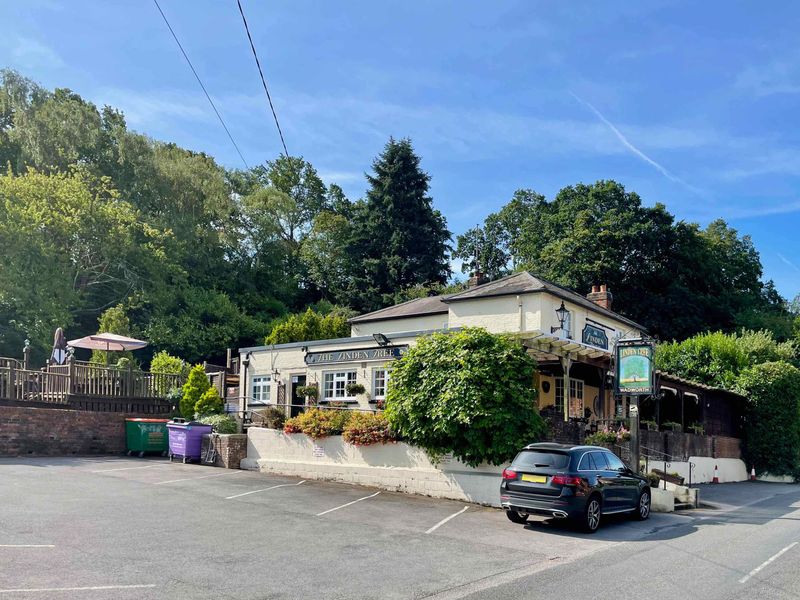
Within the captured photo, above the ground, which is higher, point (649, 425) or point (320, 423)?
point (320, 423)

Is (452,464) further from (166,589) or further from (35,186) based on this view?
(35,186)

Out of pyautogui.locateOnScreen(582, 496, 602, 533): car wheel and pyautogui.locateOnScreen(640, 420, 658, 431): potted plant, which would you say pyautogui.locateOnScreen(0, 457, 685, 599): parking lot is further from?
pyautogui.locateOnScreen(640, 420, 658, 431): potted plant

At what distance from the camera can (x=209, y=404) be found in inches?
941

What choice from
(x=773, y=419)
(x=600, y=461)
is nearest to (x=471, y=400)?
(x=600, y=461)

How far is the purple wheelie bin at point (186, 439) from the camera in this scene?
71.6 ft

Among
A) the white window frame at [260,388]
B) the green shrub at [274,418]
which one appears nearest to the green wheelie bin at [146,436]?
the green shrub at [274,418]

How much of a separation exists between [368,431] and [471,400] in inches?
146

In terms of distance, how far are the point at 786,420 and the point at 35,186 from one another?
39.8 metres

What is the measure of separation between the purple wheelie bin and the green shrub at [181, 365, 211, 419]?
2.01 meters

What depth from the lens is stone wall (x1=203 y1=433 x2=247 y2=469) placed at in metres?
21.7

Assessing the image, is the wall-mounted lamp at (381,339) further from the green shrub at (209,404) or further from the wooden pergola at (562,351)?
the green shrub at (209,404)

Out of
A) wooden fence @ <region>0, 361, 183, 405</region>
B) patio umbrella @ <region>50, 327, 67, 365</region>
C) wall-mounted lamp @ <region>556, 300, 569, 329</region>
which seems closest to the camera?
wall-mounted lamp @ <region>556, 300, 569, 329</region>

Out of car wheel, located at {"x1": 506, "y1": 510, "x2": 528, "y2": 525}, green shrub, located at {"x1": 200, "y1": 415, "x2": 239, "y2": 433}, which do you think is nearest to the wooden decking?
green shrub, located at {"x1": 200, "y1": 415, "x2": 239, "y2": 433}

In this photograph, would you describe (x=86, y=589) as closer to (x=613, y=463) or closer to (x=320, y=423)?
(x=613, y=463)
